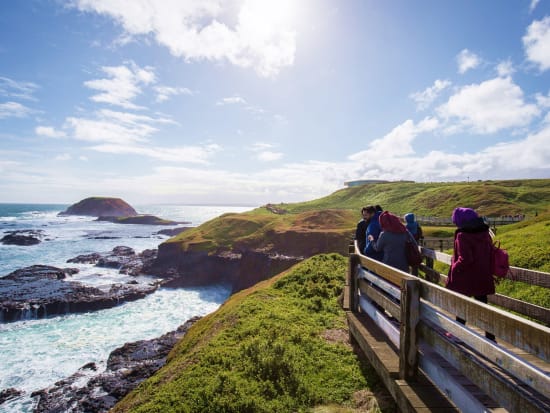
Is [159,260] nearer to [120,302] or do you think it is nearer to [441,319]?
[120,302]

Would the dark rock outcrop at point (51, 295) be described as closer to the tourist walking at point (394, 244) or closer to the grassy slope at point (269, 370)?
the grassy slope at point (269, 370)

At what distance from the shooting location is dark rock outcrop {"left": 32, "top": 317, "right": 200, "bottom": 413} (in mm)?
Result: 19703

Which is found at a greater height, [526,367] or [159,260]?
[526,367]

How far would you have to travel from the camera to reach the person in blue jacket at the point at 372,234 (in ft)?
27.5

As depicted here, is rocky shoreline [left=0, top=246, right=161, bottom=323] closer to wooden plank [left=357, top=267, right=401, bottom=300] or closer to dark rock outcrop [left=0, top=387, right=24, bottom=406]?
dark rock outcrop [left=0, top=387, right=24, bottom=406]

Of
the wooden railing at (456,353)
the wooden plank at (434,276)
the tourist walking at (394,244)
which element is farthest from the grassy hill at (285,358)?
the wooden plank at (434,276)

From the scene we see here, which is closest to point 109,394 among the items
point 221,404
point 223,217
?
point 221,404

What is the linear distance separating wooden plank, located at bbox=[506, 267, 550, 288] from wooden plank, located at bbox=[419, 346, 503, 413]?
285 cm

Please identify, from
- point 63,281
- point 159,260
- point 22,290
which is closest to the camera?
point 22,290

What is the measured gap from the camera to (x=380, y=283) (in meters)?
6.32

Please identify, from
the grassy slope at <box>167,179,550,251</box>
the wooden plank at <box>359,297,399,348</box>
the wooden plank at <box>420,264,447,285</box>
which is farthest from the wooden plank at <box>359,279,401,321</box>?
the grassy slope at <box>167,179,550,251</box>

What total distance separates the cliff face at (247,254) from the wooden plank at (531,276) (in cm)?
4042

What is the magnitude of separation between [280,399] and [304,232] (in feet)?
159

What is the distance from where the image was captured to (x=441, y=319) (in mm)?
3893
